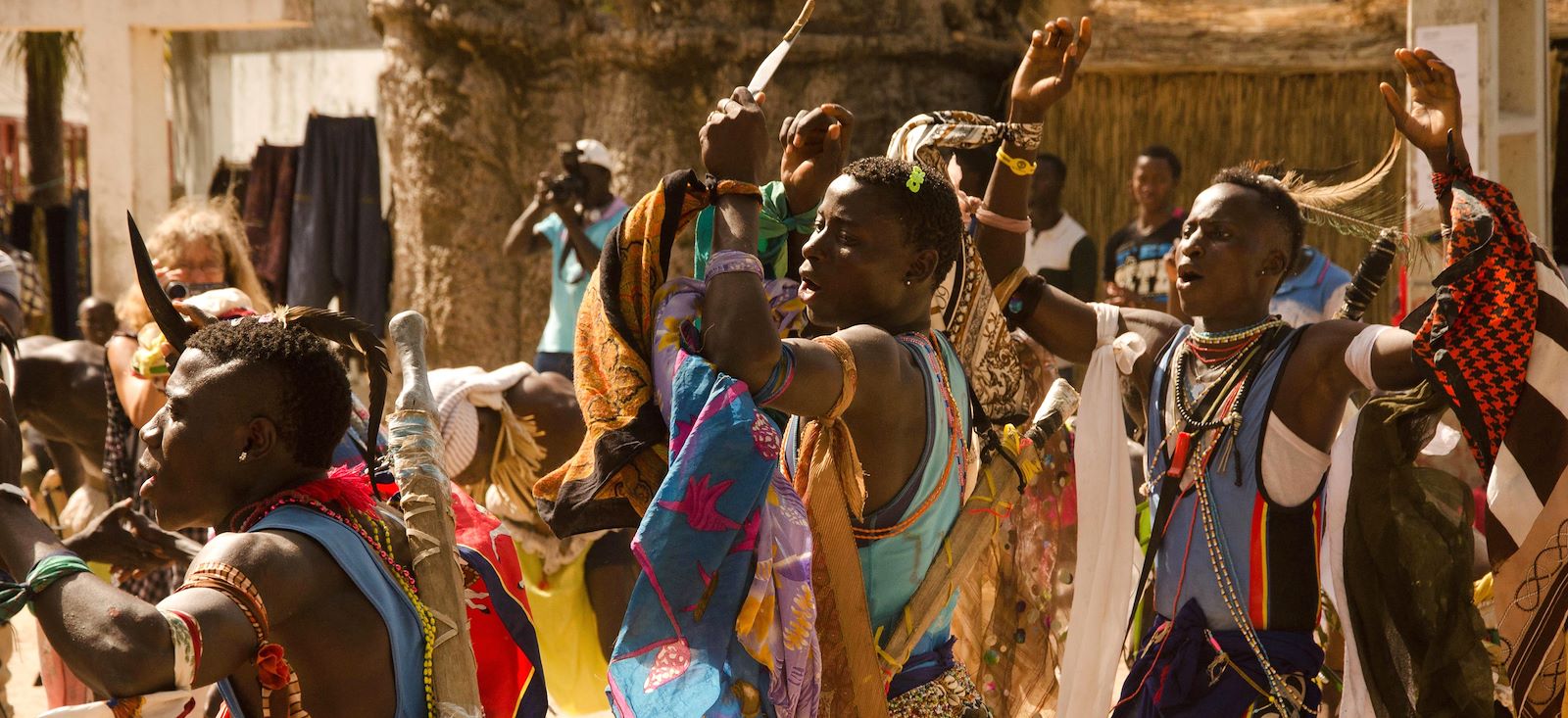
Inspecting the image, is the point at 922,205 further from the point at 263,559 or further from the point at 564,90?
the point at 564,90

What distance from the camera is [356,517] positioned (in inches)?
119

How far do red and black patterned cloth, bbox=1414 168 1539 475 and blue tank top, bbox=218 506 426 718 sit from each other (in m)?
2.35

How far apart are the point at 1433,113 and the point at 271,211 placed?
8.68m

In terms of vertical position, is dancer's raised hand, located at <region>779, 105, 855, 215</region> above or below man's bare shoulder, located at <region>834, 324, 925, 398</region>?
above

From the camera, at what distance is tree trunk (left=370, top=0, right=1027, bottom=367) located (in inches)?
362

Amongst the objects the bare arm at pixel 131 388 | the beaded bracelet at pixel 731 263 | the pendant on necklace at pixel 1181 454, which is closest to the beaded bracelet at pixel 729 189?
the beaded bracelet at pixel 731 263

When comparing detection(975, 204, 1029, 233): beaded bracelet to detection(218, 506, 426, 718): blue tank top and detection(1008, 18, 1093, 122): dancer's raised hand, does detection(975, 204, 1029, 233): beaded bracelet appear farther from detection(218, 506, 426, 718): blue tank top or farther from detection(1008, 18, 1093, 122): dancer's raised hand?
detection(218, 506, 426, 718): blue tank top

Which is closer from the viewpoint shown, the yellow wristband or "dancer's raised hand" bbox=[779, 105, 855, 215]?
"dancer's raised hand" bbox=[779, 105, 855, 215]

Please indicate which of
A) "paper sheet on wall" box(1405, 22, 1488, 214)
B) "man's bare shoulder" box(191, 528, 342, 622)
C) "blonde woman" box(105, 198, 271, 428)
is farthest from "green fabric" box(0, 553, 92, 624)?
"paper sheet on wall" box(1405, 22, 1488, 214)

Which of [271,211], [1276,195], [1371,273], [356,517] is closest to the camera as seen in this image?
[356,517]

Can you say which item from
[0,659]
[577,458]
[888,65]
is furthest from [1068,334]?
[888,65]

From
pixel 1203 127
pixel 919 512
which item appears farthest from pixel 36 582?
pixel 1203 127

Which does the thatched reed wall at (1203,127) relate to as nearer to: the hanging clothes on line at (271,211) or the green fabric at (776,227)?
the hanging clothes on line at (271,211)

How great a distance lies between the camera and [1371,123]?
9438 mm
